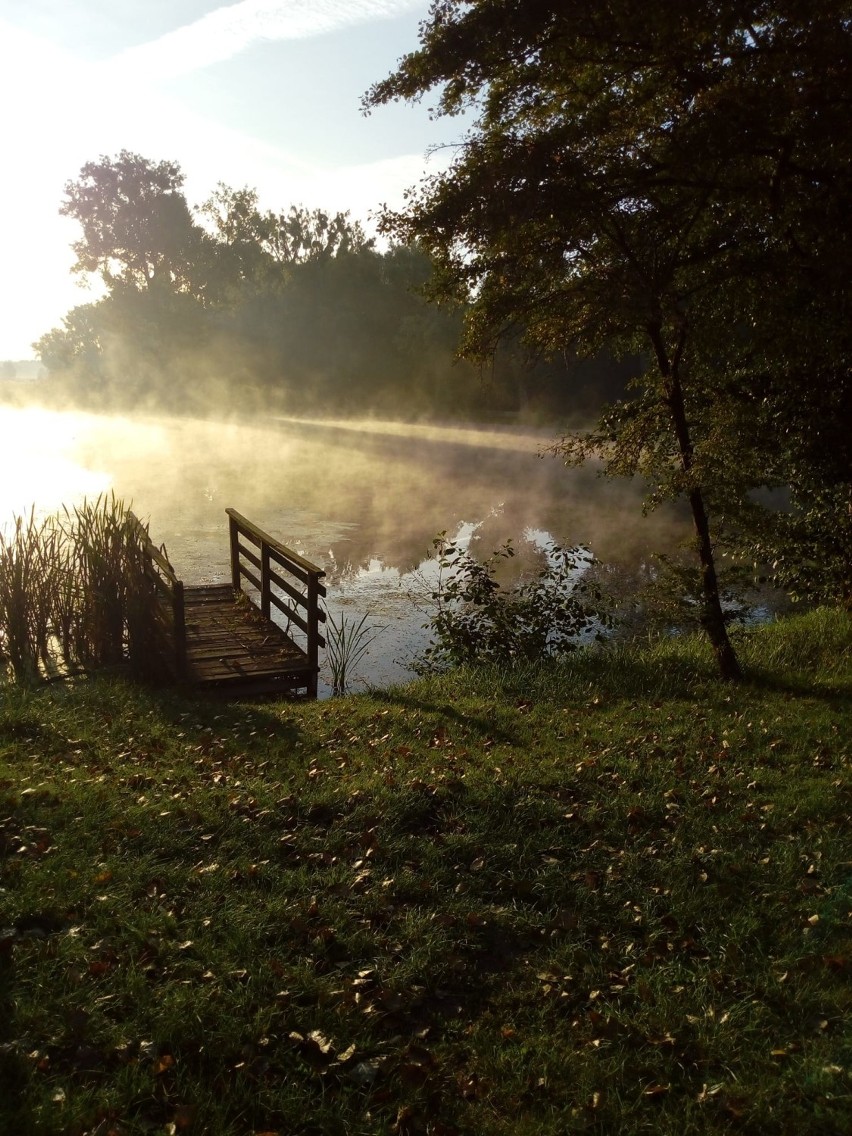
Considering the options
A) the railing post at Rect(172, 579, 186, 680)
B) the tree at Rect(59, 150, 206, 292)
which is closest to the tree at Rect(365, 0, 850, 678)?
the railing post at Rect(172, 579, 186, 680)

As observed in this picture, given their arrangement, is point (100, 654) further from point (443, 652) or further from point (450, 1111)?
point (450, 1111)

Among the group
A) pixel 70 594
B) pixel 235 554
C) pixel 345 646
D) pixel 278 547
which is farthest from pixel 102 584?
pixel 235 554

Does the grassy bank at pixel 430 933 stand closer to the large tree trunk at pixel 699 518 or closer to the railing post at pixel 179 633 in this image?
the large tree trunk at pixel 699 518

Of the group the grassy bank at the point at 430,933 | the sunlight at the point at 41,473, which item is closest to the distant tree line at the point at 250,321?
the sunlight at the point at 41,473

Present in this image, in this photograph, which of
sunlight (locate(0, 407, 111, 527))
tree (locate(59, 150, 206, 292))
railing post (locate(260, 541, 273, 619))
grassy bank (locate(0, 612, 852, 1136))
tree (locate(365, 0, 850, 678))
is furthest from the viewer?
tree (locate(59, 150, 206, 292))

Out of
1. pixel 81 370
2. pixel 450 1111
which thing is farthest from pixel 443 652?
pixel 81 370

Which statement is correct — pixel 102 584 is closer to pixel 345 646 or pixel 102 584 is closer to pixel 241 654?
pixel 241 654

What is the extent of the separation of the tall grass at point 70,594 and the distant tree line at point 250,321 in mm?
38181

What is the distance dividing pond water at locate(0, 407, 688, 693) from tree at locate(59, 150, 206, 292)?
2865 centimetres

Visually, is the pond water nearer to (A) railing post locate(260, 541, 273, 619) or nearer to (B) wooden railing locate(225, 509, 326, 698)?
(B) wooden railing locate(225, 509, 326, 698)

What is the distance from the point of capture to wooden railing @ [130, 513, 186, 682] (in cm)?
1101

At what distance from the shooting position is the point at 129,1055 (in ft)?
12.4

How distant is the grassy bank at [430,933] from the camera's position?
371 centimetres

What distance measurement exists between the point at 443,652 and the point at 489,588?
5.99 feet
